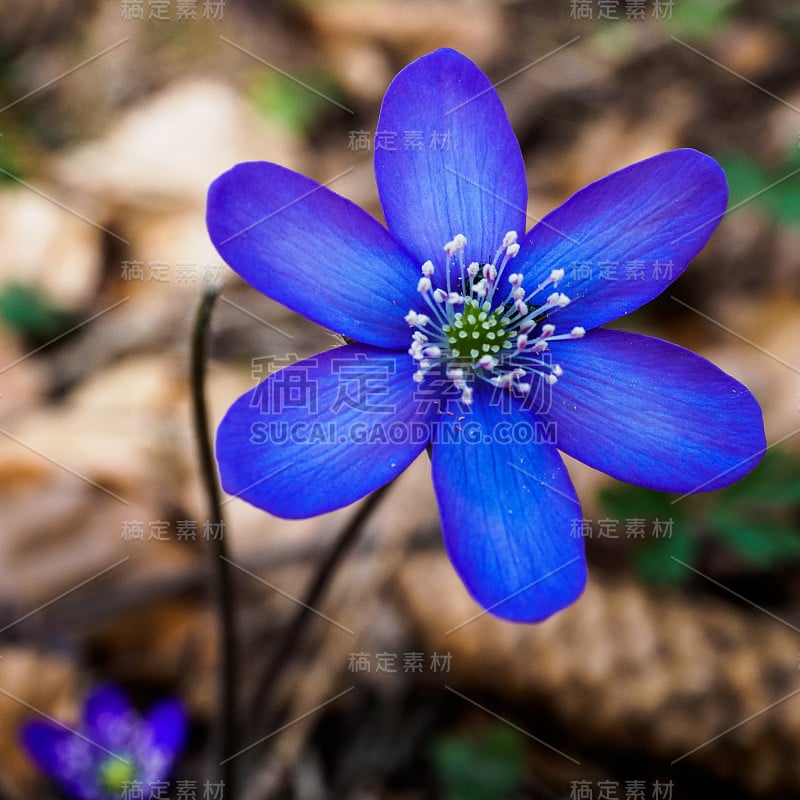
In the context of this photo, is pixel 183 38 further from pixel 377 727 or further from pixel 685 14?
pixel 377 727

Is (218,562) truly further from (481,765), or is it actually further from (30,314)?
(30,314)

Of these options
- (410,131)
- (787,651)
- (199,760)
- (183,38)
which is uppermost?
(410,131)

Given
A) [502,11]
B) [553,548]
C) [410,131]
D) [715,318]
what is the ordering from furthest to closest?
[502,11] < [715,318] < [410,131] < [553,548]

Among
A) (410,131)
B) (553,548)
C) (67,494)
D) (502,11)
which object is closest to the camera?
(553,548)

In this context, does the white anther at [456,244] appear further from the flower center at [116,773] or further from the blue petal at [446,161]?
the flower center at [116,773]

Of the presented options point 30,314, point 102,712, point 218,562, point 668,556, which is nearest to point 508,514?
point 218,562

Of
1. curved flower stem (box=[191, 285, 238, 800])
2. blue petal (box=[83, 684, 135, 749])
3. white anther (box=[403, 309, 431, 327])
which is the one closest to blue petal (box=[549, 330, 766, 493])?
white anther (box=[403, 309, 431, 327])

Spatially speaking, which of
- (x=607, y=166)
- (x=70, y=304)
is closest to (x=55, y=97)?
(x=70, y=304)
